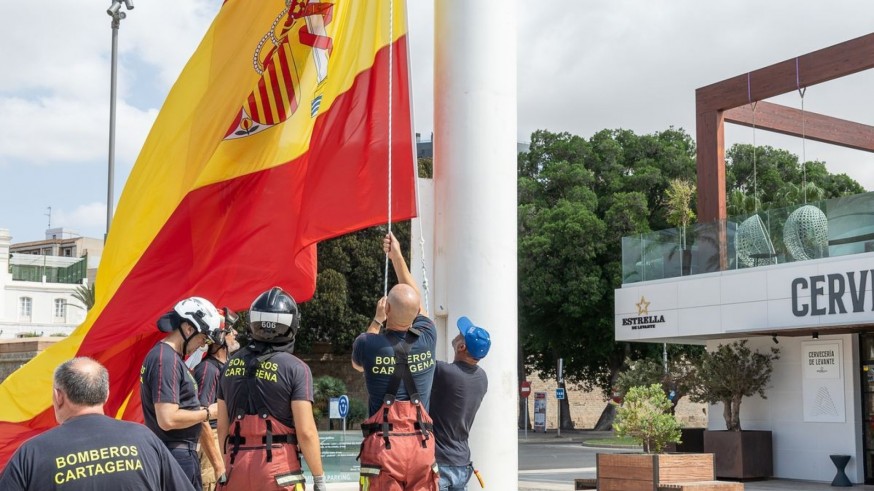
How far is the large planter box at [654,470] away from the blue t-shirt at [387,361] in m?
8.48

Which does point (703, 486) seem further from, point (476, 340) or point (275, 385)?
point (275, 385)

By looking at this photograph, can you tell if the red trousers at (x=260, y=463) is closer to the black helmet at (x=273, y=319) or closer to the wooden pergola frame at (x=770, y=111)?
the black helmet at (x=273, y=319)

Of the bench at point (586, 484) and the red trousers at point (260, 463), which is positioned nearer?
the red trousers at point (260, 463)

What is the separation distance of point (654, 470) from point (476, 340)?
7.97 m

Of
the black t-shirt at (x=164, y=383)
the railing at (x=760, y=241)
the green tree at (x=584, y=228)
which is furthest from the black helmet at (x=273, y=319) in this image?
the green tree at (x=584, y=228)

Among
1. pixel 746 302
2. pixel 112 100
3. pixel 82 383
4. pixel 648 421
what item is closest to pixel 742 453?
pixel 746 302

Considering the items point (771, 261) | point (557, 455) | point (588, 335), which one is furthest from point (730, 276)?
point (588, 335)

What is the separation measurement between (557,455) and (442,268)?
90.9 feet

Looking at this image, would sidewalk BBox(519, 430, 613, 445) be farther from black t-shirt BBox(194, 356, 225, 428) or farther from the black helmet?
the black helmet

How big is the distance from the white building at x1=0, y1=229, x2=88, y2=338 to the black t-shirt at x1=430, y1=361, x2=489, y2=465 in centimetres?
6224

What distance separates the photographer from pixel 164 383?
6562 mm

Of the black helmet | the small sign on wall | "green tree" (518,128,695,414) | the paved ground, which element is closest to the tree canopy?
"green tree" (518,128,695,414)

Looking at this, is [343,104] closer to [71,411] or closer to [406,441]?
[406,441]

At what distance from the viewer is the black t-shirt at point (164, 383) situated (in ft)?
21.6
